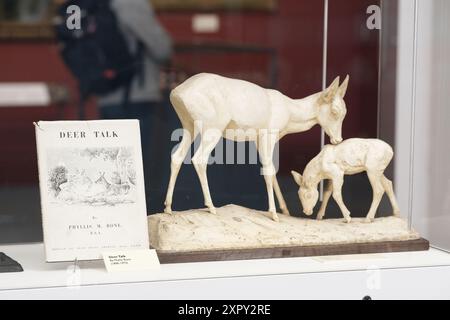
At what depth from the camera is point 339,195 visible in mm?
1867

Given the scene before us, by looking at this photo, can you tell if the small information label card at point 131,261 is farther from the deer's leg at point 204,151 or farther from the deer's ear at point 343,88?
the deer's ear at point 343,88

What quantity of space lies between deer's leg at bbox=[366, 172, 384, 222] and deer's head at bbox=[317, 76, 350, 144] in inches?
4.3

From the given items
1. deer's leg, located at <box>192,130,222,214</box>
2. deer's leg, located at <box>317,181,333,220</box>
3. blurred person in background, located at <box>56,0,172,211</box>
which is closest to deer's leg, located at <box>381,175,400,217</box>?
deer's leg, located at <box>317,181,333,220</box>

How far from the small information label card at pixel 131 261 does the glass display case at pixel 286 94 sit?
0.72 feet

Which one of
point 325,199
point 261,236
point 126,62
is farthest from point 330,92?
point 126,62

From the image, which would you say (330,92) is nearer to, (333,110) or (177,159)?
(333,110)

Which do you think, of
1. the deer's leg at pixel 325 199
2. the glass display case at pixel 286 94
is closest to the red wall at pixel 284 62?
the glass display case at pixel 286 94

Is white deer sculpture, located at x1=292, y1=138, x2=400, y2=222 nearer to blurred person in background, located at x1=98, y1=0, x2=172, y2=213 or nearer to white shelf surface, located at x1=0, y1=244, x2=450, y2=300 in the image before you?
white shelf surface, located at x1=0, y1=244, x2=450, y2=300

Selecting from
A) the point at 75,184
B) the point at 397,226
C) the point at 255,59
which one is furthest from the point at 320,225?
the point at 75,184

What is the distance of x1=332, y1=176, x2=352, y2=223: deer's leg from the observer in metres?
1.86

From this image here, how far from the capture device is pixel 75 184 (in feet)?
5.52

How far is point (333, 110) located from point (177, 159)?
1.20 ft
